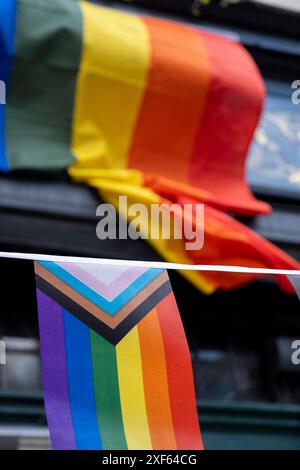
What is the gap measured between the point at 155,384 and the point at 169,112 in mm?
4799

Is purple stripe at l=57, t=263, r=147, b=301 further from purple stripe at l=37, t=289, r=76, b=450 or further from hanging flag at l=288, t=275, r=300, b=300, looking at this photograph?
hanging flag at l=288, t=275, r=300, b=300

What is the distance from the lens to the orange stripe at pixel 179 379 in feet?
13.1

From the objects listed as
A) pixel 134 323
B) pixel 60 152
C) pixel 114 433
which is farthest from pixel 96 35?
pixel 114 433

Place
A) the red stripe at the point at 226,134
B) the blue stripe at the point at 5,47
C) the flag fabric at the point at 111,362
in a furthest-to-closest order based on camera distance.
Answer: the red stripe at the point at 226,134 → the blue stripe at the point at 5,47 → the flag fabric at the point at 111,362

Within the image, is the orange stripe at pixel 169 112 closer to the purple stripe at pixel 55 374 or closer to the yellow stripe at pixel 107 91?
the yellow stripe at pixel 107 91

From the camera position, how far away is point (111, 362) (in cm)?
405

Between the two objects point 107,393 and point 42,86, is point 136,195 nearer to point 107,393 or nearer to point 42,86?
point 42,86

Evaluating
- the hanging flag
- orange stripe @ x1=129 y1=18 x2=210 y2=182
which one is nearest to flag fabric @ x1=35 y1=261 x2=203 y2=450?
the hanging flag

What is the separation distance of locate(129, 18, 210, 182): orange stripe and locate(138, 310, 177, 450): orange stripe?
13.8ft

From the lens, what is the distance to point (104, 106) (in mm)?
8156

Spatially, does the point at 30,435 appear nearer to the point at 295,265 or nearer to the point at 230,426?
the point at 230,426

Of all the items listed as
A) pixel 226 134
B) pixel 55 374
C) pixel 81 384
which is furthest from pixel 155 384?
pixel 226 134

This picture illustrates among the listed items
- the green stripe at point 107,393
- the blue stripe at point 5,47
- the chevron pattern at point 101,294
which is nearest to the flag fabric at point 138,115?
the blue stripe at point 5,47
